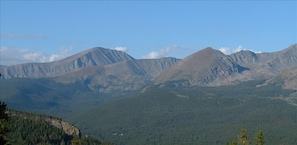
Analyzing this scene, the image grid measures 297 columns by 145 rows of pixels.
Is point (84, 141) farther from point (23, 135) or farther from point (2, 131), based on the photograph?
point (2, 131)

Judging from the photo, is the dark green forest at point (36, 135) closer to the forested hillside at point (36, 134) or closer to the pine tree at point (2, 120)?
the forested hillside at point (36, 134)

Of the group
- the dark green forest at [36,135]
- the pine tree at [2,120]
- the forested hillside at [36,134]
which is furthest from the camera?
the forested hillside at [36,134]

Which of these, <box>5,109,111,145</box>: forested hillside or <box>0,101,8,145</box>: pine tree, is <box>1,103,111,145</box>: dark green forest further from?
<box>0,101,8,145</box>: pine tree

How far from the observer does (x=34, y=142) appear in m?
179

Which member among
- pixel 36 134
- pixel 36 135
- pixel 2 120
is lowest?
pixel 36 135

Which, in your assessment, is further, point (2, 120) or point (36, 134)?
point (36, 134)

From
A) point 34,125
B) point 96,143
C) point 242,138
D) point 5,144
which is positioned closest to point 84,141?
point 96,143

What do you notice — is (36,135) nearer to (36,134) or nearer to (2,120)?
(36,134)

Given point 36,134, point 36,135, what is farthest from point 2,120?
point 36,134

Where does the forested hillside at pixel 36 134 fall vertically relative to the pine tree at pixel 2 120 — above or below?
below

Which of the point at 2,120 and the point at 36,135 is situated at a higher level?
the point at 2,120

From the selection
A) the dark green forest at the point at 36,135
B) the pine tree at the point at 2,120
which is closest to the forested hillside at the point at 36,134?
the dark green forest at the point at 36,135

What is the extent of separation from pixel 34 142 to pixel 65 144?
12.2m

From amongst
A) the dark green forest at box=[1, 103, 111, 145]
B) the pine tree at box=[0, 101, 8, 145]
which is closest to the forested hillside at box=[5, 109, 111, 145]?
the dark green forest at box=[1, 103, 111, 145]
